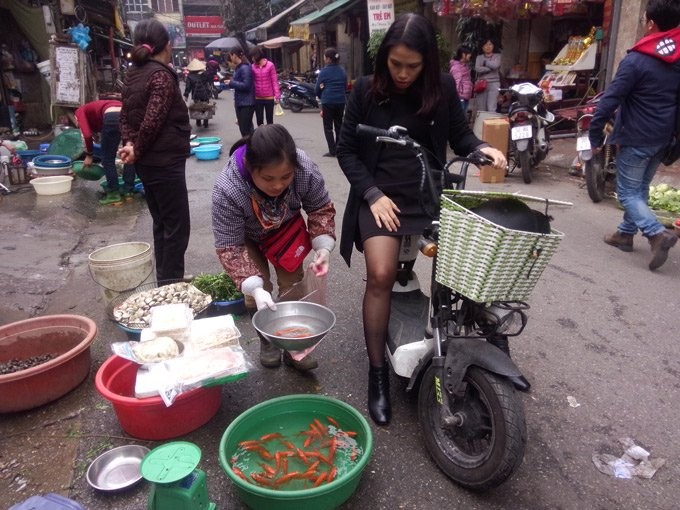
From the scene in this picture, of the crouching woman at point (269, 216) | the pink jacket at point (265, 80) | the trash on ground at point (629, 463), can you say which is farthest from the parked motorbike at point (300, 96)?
the trash on ground at point (629, 463)

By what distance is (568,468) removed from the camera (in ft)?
8.13

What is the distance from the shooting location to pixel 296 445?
2523mm

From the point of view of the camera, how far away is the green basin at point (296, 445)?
6.55 ft

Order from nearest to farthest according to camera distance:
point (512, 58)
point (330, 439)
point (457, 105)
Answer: point (330, 439) < point (457, 105) < point (512, 58)

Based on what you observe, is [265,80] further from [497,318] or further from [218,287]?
[497,318]

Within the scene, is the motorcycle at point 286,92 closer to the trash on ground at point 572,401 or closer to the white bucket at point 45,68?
the white bucket at point 45,68

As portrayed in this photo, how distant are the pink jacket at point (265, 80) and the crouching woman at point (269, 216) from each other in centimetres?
794

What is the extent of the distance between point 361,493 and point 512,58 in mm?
12672

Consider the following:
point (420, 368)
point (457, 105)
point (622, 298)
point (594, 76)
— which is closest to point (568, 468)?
point (420, 368)

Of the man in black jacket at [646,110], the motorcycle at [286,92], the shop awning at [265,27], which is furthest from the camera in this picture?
the shop awning at [265,27]

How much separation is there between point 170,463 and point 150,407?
0.57 meters

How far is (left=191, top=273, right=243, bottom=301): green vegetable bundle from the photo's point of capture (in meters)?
3.88

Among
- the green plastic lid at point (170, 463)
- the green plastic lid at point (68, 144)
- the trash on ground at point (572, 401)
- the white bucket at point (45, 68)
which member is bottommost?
the trash on ground at point (572, 401)

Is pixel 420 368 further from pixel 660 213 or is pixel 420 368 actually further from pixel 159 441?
pixel 660 213
